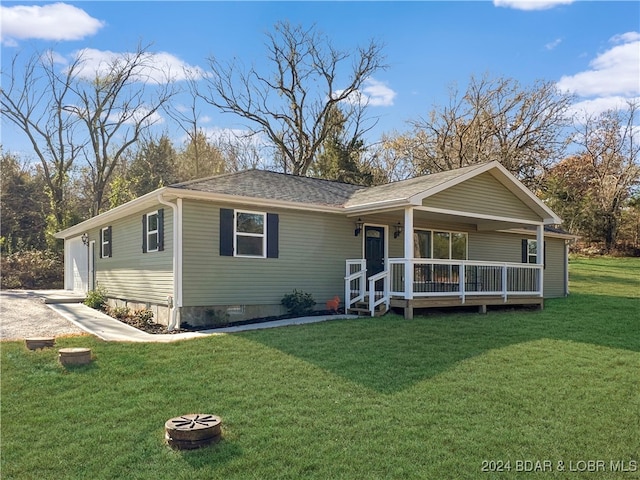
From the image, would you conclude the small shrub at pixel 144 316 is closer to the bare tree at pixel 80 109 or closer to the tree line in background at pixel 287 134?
the tree line in background at pixel 287 134

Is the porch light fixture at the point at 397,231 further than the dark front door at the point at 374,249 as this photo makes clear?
Yes

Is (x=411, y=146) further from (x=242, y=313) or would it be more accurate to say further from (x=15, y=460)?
(x=15, y=460)

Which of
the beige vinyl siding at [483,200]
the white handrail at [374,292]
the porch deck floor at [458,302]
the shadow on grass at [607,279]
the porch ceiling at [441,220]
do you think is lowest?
A: the shadow on grass at [607,279]

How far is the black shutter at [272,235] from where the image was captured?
11195 mm

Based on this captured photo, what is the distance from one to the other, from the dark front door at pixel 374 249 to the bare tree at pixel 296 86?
1607 centimetres

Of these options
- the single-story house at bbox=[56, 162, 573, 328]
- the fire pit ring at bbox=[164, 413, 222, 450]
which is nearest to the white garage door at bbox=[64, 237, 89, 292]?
the single-story house at bbox=[56, 162, 573, 328]

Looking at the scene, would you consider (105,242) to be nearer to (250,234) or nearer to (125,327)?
(125,327)

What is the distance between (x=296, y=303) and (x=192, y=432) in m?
6.98

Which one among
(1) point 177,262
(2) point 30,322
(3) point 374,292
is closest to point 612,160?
(3) point 374,292

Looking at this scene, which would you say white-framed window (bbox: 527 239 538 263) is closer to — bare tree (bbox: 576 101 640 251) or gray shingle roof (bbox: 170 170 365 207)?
gray shingle roof (bbox: 170 170 365 207)

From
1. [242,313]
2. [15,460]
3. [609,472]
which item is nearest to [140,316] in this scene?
[242,313]

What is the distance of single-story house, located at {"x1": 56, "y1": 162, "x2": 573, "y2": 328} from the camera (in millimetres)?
10367

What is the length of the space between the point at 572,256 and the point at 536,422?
26139 mm

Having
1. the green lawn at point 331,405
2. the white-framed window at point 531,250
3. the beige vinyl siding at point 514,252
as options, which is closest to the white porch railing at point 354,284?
the green lawn at point 331,405
